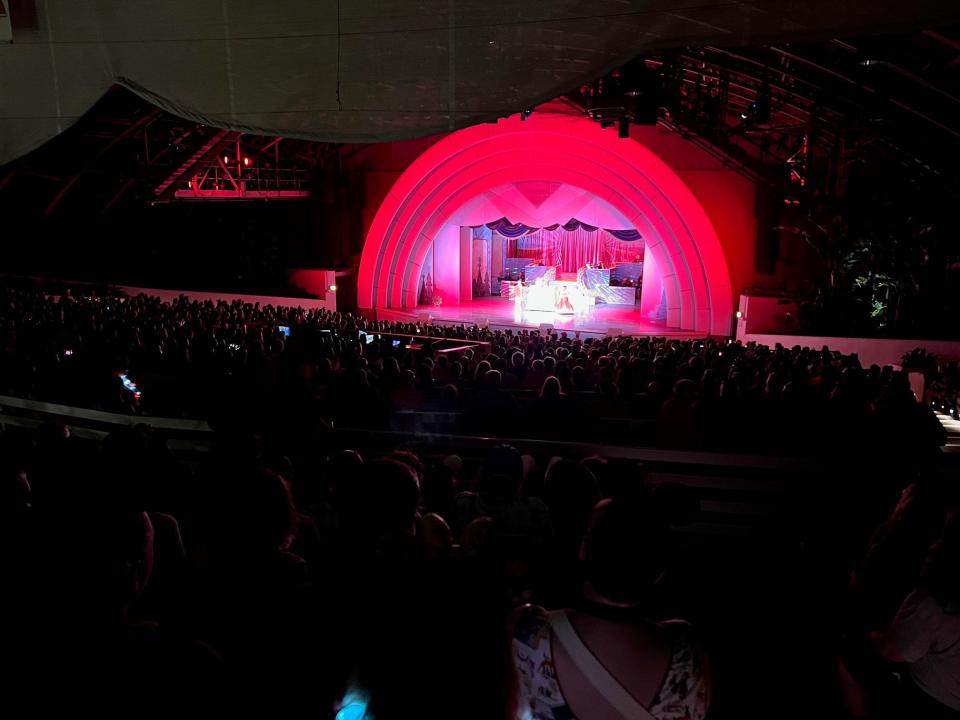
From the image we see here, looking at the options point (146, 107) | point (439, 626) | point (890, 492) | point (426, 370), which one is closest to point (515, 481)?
point (439, 626)

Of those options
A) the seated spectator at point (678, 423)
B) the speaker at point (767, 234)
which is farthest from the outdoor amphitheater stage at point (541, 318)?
the seated spectator at point (678, 423)

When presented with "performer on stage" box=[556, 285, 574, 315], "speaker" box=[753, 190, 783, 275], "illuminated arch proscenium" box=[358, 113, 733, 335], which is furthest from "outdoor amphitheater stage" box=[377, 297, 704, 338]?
"speaker" box=[753, 190, 783, 275]

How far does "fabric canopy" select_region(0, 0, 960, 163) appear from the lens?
2566 mm

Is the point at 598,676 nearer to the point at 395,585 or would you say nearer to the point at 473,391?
the point at 395,585

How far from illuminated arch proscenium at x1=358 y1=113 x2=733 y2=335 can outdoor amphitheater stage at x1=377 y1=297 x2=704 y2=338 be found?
0.81m

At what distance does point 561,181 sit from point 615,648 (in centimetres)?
2077

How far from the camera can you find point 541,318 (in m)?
22.7

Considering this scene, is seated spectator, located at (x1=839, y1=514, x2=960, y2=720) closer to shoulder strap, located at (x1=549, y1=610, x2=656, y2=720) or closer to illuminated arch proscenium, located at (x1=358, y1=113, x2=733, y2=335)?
shoulder strap, located at (x1=549, y1=610, x2=656, y2=720)

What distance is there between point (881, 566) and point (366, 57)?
3.12m

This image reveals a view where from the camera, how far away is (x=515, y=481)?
3.45m

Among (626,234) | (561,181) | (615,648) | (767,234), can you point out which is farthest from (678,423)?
(626,234)

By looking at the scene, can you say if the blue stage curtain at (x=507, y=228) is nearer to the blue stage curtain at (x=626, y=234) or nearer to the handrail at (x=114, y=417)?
the blue stage curtain at (x=626, y=234)

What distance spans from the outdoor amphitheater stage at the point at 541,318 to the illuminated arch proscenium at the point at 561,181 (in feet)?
2.64

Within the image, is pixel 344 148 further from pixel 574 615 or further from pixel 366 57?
pixel 574 615
